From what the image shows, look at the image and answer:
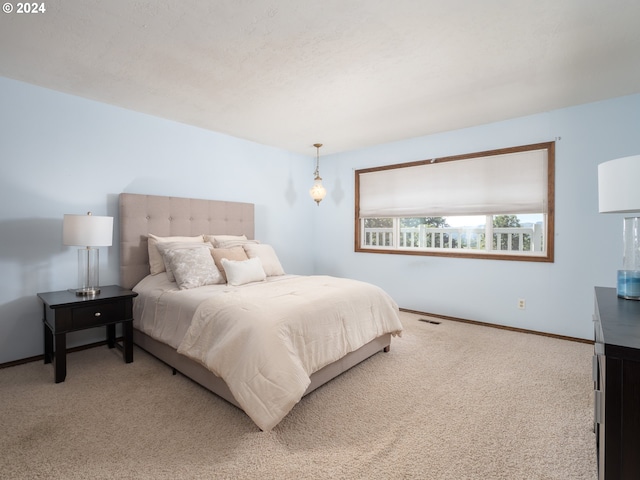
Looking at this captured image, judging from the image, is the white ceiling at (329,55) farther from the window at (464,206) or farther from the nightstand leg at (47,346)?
the nightstand leg at (47,346)

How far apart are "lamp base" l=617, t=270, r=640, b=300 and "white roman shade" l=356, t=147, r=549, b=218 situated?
1.99 m

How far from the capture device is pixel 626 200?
4.40 feet

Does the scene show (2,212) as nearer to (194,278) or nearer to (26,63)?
(26,63)

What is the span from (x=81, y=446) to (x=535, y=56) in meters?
3.69

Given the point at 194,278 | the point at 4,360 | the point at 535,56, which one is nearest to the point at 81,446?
the point at 194,278

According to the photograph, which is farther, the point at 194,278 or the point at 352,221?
the point at 352,221

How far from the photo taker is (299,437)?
179 cm

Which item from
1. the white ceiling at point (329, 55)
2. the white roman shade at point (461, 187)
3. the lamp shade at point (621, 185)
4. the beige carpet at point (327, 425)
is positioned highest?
the white ceiling at point (329, 55)

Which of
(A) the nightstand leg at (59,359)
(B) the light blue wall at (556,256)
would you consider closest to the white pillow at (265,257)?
(A) the nightstand leg at (59,359)

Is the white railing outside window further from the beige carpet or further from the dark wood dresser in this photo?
the dark wood dresser

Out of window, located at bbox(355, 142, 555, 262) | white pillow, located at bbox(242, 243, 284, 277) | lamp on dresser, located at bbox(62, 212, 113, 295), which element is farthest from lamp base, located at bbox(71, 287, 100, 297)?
window, located at bbox(355, 142, 555, 262)

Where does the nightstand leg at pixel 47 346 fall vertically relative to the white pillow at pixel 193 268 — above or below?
below

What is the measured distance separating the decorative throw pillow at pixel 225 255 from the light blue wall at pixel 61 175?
1014 millimetres

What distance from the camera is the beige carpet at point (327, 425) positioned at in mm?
1558
